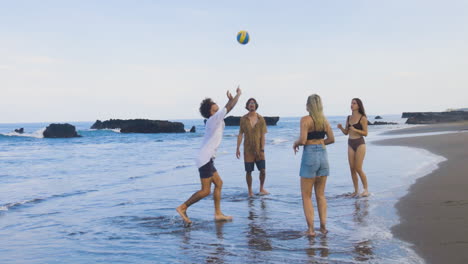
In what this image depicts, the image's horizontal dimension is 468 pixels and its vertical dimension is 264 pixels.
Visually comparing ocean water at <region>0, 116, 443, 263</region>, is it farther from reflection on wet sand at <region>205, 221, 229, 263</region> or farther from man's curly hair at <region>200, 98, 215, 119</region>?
man's curly hair at <region>200, 98, 215, 119</region>

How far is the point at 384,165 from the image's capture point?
42.7ft

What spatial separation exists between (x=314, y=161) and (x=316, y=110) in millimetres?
627

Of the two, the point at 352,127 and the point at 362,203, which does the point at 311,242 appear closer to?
the point at 362,203

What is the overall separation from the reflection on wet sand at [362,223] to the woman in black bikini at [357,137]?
594 mm

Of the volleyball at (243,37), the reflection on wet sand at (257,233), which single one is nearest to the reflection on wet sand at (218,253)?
the reflection on wet sand at (257,233)

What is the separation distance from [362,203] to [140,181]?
662 centimetres

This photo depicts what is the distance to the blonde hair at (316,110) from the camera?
17.6 feet

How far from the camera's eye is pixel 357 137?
8.36 meters

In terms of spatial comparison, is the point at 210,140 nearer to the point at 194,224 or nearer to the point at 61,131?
the point at 194,224

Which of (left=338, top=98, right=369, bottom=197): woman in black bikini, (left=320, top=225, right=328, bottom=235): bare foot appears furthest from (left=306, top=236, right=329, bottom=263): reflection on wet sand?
(left=338, top=98, right=369, bottom=197): woman in black bikini

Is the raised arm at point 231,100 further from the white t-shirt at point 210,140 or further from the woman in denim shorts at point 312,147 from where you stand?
the woman in denim shorts at point 312,147

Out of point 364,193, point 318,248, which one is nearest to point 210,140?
point 318,248

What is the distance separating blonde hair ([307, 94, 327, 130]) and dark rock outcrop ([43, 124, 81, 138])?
181ft

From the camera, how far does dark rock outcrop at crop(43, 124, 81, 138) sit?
56562 millimetres
